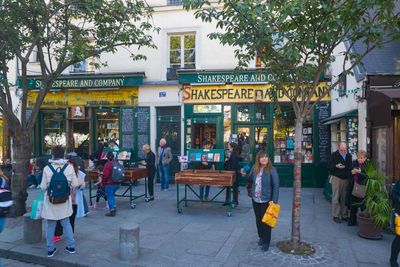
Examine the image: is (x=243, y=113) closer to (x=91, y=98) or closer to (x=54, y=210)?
(x=91, y=98)

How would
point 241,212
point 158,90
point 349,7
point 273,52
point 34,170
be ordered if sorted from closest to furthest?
point 349,7, point 273,52, point 241,212, point 34,170, point 158,90

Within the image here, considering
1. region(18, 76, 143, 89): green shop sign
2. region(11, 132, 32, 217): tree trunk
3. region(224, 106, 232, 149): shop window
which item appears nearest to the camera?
region(11, 132, 32, 217): tree trunk

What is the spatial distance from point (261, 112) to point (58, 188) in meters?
8.10

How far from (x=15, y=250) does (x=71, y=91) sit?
27.9ft

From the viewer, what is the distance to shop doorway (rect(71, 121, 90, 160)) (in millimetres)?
12820

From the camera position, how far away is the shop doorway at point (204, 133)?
11.9m

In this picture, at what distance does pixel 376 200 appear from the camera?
570 centimetres

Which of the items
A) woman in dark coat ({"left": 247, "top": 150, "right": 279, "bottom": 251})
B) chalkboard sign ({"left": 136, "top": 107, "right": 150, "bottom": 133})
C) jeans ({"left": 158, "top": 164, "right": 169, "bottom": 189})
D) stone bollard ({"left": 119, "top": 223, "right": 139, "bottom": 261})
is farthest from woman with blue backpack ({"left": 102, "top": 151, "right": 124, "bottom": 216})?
chalkboard sign ({"left": 136, "top": 107, "right": 150, "bottom": 133})

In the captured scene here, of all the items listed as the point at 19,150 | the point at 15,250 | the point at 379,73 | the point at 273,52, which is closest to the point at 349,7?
the point at 273,52

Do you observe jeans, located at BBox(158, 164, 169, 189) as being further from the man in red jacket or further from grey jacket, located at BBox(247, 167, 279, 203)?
grey jacket, located at BBox(247, 167, 279, 203)

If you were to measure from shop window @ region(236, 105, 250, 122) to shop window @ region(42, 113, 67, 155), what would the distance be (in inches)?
295

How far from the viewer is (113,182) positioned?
7.45 meters

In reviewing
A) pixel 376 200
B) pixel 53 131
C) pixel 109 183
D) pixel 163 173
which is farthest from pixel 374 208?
pixel 53 131

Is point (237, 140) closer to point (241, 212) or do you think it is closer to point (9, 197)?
point (241, 212)
